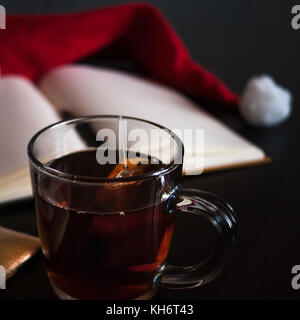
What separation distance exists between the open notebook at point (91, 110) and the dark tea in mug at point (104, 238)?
15cm

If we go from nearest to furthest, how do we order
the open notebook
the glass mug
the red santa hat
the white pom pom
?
the glass mug < the open notebook < the white pom pom < the red santa hat

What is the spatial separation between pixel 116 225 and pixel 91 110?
1.26 ft

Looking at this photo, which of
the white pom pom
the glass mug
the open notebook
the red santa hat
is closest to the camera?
the glass mug

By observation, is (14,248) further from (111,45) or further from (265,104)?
(111,45)

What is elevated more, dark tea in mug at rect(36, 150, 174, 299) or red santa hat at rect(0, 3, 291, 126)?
red santa hat at rect(0, 3, 291, 126)

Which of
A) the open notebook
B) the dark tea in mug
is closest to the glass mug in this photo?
the dark tea in mug

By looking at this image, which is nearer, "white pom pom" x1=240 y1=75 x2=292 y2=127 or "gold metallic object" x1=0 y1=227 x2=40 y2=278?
"gold metallic object" x1=0 y1=227 x2=40 y2=278

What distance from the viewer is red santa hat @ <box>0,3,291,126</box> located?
845mm

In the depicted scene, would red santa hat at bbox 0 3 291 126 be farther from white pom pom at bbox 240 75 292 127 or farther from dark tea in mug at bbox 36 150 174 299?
dark tea in mug at bbox 36 150 174 299

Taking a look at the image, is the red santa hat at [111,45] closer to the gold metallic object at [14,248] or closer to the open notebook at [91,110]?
the open notebook at [91,110]

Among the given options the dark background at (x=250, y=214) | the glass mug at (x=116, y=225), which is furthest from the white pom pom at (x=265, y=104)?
the glass mug at (x=116, y=225)

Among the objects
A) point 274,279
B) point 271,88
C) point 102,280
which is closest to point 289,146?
point 271,88

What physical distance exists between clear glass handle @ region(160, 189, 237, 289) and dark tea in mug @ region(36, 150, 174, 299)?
0.05ft
